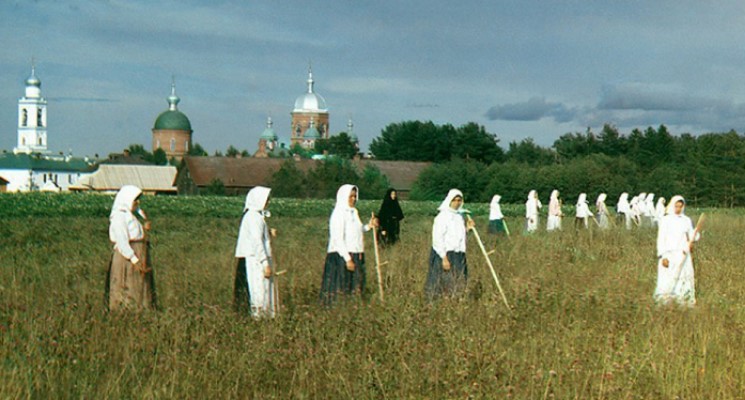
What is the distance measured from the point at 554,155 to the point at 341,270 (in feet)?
296

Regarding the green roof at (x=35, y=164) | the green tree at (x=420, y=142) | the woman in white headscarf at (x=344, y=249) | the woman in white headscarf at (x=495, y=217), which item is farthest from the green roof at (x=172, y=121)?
the woman in white headscarf at (x=344, y=249)

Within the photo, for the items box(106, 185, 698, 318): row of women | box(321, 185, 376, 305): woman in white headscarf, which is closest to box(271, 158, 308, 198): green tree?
box(106, 185, 698, 318): row of women

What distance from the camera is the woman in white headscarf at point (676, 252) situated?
37.1 ft

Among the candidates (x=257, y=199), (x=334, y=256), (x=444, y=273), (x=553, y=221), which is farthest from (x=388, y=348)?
(x=553, y=221)

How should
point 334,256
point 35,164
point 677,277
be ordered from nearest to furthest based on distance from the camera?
point 334,256 → point 677,277 → point 35,164

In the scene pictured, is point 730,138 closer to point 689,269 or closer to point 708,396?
point 689,269

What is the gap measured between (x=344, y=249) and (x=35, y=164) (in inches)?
6011

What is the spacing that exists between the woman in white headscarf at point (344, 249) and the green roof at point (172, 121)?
172816 millimetres

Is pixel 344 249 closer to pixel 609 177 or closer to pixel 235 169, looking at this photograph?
pixel 609 177

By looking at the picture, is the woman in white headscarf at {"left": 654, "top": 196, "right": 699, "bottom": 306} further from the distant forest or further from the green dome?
the green dome

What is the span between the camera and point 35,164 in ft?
502

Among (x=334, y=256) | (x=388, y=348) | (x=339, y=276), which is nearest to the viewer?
(x=388, y=348)

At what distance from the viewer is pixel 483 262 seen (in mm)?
13664

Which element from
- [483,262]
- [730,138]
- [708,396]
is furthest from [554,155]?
[708,396]
